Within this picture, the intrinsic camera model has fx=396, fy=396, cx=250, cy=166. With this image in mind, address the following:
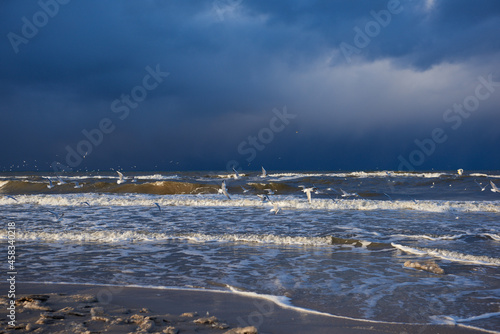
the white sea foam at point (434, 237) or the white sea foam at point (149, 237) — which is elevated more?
the white sea foam at point (149, 237)

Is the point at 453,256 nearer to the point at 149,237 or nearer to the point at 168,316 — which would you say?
the point at 168,316

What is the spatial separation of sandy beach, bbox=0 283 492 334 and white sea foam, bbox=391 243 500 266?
335 cm

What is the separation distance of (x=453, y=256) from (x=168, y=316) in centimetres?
530

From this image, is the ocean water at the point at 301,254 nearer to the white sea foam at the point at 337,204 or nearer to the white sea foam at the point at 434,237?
the white sea foam at the point at 434,237

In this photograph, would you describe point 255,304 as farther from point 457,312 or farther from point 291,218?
point 291,218

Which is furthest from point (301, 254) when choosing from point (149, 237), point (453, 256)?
point (149, 237)

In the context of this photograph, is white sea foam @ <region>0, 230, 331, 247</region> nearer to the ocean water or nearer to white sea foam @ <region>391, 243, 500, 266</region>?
the ocean water

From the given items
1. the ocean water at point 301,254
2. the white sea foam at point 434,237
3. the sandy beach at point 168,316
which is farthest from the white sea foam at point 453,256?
the sandy beach at point 168,316

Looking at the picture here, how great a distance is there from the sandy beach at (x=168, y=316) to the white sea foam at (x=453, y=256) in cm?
335

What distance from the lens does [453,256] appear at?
692 cm

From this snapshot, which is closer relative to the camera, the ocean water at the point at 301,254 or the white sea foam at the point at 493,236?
the ocean water at the point at 301,254

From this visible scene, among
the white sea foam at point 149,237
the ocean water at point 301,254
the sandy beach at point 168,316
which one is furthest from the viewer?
the white sea foam at point 149,237

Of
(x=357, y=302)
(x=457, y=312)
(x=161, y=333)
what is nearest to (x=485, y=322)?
(x=457, y=312)

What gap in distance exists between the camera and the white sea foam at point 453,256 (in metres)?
6.55
